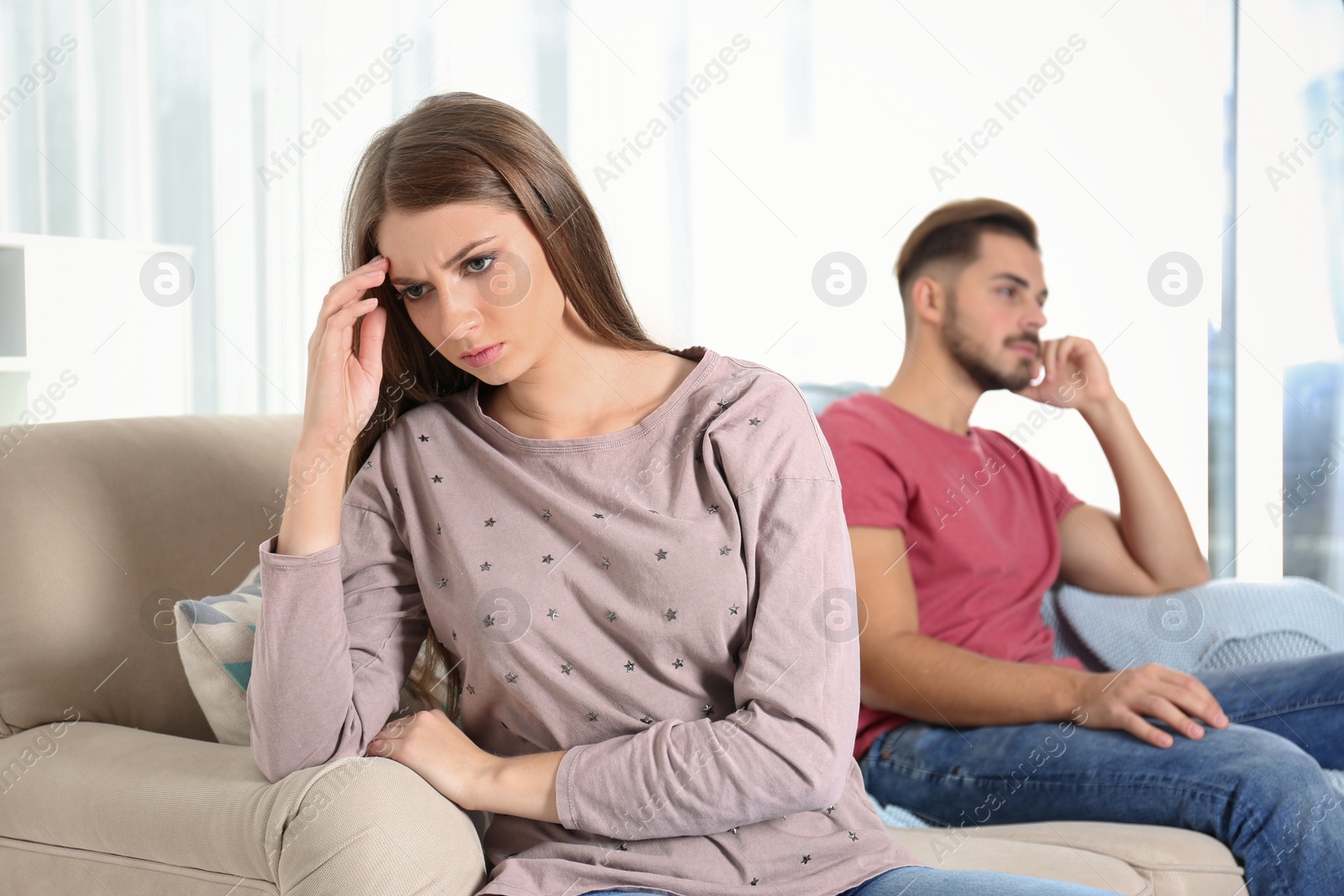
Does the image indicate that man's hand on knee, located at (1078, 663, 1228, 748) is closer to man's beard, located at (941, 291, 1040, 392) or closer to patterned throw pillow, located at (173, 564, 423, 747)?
man's beard, located at (941, 291, 1040, 392)

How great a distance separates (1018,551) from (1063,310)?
0.94 metres

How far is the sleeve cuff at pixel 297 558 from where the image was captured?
3.22ft

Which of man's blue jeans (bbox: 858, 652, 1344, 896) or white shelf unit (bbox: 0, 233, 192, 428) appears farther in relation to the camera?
white shelf unit (bbox: 0, 233, 192, 428)

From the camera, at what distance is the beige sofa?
3.02ft

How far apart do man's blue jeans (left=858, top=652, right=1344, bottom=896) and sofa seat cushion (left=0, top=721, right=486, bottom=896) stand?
24.5 inches

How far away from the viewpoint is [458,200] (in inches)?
39.2

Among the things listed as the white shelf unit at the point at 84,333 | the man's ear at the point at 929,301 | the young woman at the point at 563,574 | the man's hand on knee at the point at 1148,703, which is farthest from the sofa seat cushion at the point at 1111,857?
the white shelf unit at the point at 84,333

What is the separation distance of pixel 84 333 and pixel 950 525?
2122 millimetres

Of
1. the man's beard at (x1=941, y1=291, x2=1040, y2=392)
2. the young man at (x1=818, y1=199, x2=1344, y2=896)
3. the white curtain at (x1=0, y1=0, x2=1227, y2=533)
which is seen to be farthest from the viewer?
the white curtain at (x1=0, y1=0, x2=1227, y2=533)

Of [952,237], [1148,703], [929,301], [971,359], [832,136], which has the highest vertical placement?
[832,136]

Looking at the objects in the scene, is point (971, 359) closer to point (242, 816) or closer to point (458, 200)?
point (458, 200)

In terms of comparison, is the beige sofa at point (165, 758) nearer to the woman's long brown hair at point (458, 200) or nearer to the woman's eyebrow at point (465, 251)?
the woman's long brown hair at point (458, 200)

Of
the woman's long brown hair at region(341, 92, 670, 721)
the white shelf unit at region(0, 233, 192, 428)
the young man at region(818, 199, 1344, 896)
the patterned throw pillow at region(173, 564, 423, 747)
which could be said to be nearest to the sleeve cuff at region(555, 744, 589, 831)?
the woman's long brown hair at region(341, 92, 670, 721)

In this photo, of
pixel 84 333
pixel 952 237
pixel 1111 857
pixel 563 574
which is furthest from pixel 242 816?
pixel 84 333
